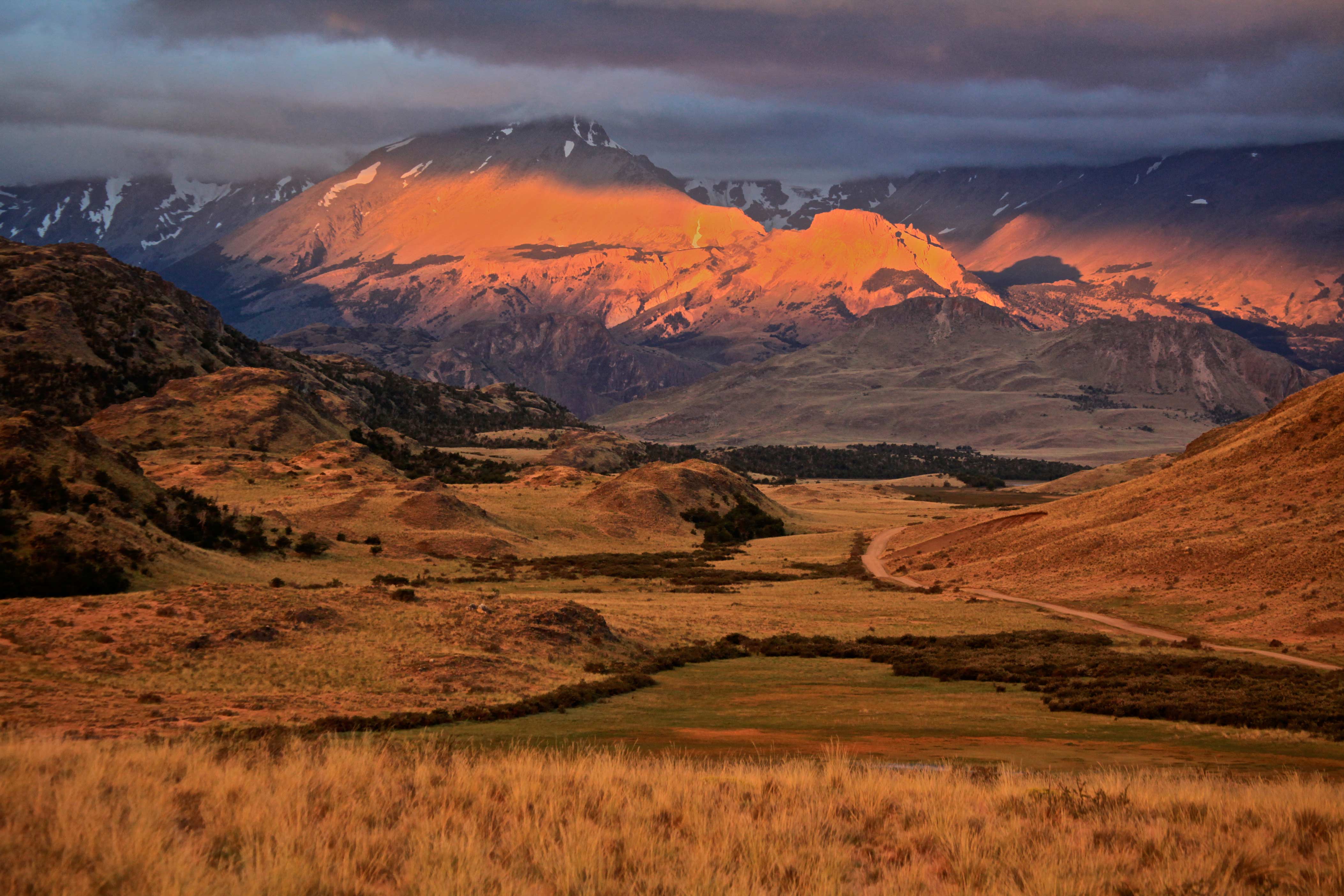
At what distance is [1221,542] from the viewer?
62.0 m

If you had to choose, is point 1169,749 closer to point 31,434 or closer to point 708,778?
point 708,778

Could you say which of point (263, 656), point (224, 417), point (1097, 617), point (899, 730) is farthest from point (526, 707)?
point (224, 417)

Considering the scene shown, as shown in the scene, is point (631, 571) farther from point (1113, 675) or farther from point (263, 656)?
point (263, 656)

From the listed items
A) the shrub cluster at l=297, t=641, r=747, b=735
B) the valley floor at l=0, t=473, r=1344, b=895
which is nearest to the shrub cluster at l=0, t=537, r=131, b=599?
the valley floor at l=0, t=473, r=1344, b=895

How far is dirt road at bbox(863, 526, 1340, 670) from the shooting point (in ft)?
147

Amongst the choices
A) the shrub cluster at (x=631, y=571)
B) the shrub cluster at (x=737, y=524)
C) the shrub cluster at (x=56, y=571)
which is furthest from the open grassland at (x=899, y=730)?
the shrub cluster at (x=737, y=524)

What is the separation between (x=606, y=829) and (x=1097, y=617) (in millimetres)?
51837

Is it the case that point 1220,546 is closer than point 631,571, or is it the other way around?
point 1220,546

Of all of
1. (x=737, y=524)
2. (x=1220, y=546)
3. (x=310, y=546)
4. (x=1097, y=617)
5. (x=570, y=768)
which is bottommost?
(x=1097, y=617)

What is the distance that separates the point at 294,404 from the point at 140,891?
14426cm

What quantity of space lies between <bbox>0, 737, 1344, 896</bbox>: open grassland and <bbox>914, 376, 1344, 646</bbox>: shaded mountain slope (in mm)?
37933

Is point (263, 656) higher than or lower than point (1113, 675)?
higher

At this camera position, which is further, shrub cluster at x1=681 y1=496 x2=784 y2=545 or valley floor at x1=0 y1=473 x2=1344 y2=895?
shrub cluster at x1=681 y1=496 x2=784 y2=545

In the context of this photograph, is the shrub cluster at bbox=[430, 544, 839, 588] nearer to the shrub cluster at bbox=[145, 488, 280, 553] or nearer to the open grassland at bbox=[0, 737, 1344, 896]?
the shrub cluster at bbox=[145, 488, 280, 553]
